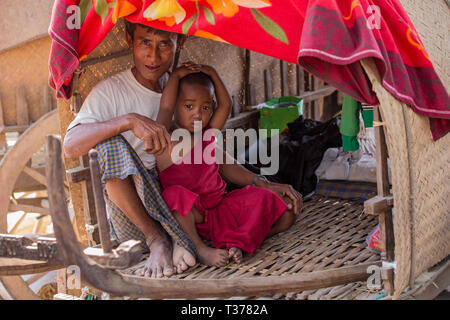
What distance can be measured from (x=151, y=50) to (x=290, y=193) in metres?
1.05

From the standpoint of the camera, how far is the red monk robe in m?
2.57

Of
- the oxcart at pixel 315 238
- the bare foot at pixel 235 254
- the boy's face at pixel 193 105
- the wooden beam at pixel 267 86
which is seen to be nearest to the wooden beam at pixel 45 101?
the oxcart at pixel 315 238

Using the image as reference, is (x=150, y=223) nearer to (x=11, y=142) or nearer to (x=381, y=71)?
(x=381, y=71)

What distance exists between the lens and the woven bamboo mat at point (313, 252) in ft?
7.81

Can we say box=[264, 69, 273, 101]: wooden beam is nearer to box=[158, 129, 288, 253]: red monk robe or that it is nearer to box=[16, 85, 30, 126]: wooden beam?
box=[158, 129, 288, 253]: red monk robe

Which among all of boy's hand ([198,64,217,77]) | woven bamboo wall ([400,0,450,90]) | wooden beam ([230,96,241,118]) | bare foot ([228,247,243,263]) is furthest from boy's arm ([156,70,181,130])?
wooden beam ([230,96,241,118])

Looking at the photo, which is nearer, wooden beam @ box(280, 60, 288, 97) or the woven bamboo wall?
the woven bamboo wall

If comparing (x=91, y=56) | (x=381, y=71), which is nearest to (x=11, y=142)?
(x=91, y=56)

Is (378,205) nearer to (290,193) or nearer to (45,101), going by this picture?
(290,193)

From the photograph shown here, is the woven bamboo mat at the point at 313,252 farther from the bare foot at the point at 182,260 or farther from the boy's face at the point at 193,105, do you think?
the boy's face at the point at 193,105

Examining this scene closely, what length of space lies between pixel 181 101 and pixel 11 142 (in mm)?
1804

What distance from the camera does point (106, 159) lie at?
91.0 inches

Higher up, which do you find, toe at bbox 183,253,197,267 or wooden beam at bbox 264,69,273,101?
wooden beam at bbox 264,69,273,101

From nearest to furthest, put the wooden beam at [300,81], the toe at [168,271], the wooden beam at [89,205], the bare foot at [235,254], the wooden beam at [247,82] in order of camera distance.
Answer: the toe at [168,271]
the bare foot at [235,254]
the wooden beam at [89,205]
the wooden beam at [247,82]
the wooden beam at [300,81]
